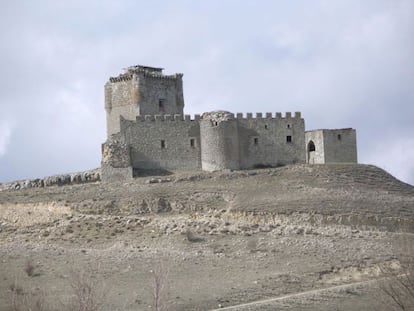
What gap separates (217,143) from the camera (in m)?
63.0

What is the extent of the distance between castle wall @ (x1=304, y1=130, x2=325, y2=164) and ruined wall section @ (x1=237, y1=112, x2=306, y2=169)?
0.36 m

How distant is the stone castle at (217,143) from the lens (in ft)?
206

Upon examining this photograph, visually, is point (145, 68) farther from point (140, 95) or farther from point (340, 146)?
point (340, 146)

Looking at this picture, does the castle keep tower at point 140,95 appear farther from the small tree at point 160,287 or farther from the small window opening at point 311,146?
the small tree at point 160,287

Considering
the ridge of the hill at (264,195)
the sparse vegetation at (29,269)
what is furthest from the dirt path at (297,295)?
the sparse vegetation at (29,269)

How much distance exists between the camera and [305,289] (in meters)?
45.6

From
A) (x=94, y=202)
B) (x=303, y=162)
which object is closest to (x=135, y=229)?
(x=94, y=202)

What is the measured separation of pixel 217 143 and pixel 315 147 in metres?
6.44

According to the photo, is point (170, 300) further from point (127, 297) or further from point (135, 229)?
point (135, 229)

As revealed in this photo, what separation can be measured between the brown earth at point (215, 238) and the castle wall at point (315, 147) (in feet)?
6.49

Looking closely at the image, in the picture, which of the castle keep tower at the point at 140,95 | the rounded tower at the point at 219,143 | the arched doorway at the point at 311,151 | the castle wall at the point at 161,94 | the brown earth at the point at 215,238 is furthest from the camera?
the castle wall at the point at 161,94

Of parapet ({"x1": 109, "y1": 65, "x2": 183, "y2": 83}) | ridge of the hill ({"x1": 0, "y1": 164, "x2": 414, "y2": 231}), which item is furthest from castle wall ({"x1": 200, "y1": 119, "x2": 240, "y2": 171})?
parapet ({"x1": 109, "y1": 65, "x2": 183, "y2": 83})

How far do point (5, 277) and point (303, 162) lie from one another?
23767 millimetres

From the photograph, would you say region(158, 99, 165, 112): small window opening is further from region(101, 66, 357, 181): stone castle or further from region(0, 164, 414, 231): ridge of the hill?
region(0, 164, 414, 231): ridge of the hill
